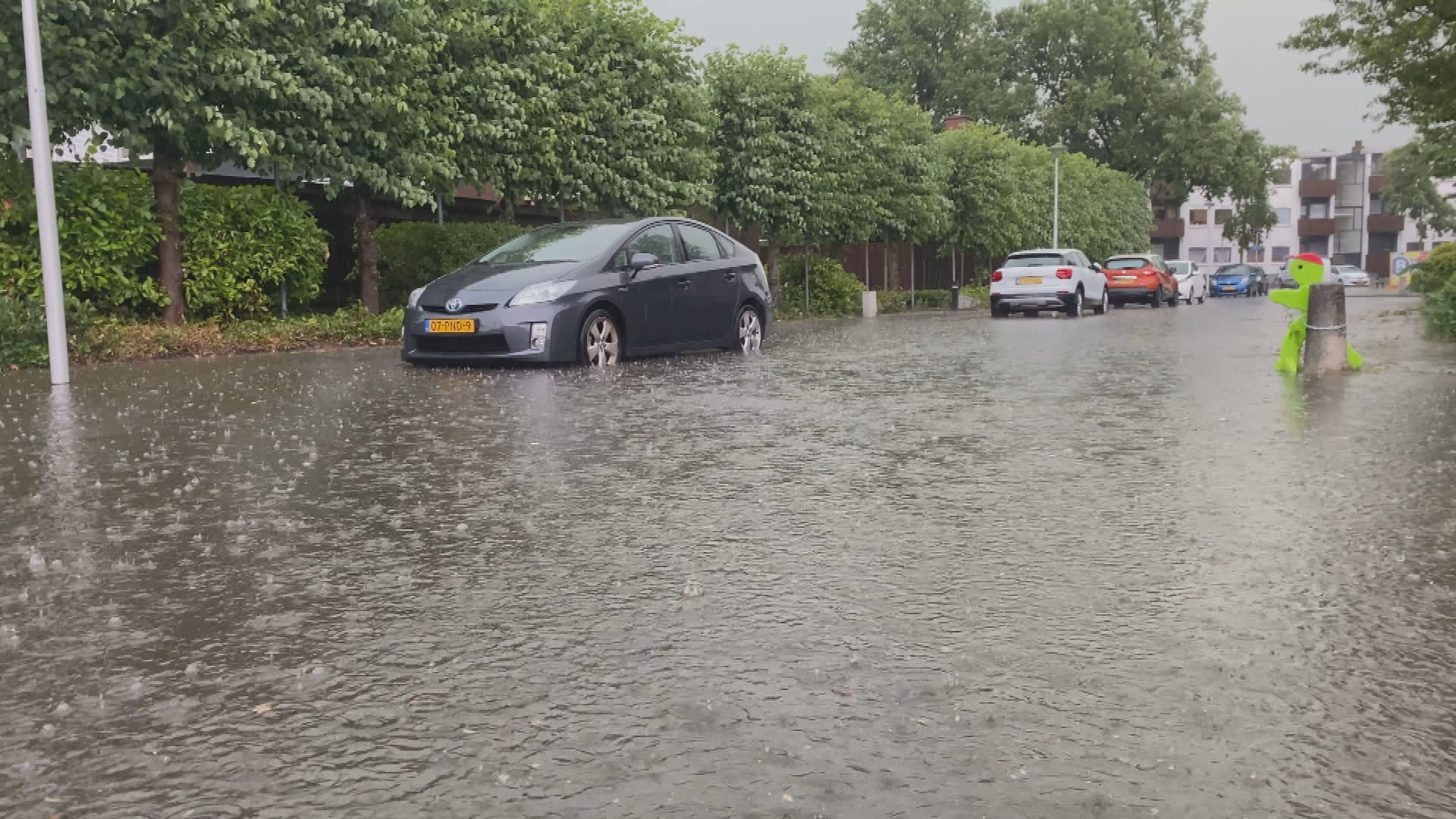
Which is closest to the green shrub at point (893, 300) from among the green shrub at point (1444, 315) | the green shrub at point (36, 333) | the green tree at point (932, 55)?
the green shrub at point (1444, 315)

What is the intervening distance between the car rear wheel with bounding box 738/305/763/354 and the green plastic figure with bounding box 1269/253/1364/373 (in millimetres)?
5846

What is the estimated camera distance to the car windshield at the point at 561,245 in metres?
13.7

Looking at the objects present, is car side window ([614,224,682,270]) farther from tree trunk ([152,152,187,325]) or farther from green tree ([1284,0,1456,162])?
green tree ([1284,0,1456,162])

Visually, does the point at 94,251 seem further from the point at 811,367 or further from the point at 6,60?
the point at 811,367

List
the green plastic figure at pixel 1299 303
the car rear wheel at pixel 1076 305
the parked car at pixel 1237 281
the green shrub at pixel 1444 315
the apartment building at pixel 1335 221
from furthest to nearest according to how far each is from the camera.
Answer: the apartment building at pixel 1335 221, the parked car at pixel 1237 281, the car rear wheel at pixel 1076 305, the green shrub at pixel 1444 315, the green plastic figure at pixel 1299 303

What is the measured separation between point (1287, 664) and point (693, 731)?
1643 mm

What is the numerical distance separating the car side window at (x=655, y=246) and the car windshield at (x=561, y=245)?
15 centimetres

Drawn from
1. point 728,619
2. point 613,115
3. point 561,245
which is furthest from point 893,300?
point 728,619

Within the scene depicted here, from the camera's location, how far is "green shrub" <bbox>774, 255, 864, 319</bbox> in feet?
104

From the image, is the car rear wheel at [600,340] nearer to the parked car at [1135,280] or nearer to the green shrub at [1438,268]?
the green shrub at [1438,268]

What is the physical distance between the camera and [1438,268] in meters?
25.1

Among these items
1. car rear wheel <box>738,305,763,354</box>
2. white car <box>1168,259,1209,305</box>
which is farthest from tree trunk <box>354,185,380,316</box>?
white car <box>1168,259,1209,305</box>

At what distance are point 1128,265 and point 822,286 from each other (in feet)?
38.0

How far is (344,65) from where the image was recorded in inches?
674
